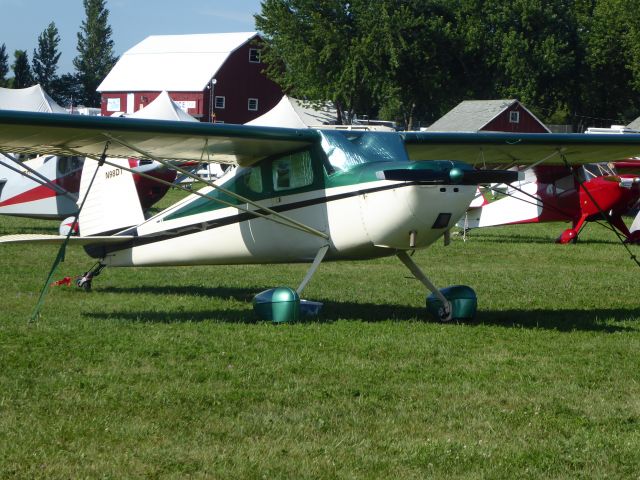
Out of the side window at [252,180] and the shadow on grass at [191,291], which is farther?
the shadow on grass at [191,291]

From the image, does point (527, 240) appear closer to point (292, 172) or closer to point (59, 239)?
point (292, 172)

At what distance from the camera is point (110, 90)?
8100cm

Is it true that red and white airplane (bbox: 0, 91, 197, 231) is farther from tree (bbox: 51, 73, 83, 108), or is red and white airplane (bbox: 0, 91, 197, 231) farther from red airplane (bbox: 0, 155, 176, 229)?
tree (bbox: 51, 73, 83, 108)

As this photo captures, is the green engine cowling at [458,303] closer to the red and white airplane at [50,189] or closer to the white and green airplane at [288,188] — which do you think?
the white and green airplane at [288,188]

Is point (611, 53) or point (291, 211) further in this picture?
point (611, 53)

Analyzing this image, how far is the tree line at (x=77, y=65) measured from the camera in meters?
102

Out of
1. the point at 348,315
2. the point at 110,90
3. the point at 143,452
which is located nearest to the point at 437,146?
the point at 348,315

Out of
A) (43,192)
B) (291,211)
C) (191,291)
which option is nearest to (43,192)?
(43,192)

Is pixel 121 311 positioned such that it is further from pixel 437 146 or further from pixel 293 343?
pixel 437 146

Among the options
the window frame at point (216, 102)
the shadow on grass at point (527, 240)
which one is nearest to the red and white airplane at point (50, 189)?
the shadow on grass at point (527, 240)

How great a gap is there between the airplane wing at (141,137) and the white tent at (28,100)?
31.5m

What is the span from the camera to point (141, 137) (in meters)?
10.3

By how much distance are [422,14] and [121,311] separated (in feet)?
195

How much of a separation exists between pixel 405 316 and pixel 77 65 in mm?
119356
